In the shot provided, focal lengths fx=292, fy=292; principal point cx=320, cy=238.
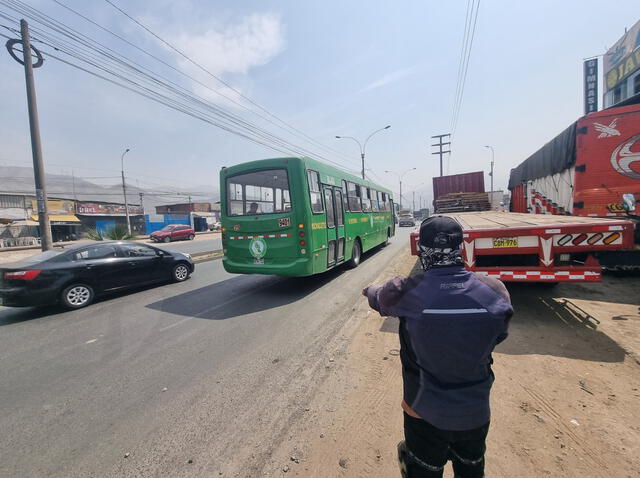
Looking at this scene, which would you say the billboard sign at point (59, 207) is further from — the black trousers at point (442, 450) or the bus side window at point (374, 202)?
the black trousers at point (442, 450)

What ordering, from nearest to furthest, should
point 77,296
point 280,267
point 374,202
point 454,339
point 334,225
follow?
point 454,339, point 77,296, point 280,267, point 334,225, point 374,202

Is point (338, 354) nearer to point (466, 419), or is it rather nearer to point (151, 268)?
point (466, 419)

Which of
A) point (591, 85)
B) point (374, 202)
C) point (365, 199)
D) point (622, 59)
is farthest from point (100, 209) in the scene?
point (622, 59)

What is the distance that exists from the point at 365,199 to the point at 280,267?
5.44 meters

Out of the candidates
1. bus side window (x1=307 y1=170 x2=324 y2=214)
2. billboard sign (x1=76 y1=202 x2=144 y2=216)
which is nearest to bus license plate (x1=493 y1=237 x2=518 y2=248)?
bus side window (x1=307 y1=170 x2=324 y2=214)

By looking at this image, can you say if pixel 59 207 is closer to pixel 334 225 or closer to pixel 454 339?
pixel 334 225

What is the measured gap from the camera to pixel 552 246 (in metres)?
4.06

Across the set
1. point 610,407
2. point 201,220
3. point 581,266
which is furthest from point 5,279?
point 201,220

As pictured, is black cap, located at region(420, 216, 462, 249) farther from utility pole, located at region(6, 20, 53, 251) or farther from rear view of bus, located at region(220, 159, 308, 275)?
utility pole, located at region(6, 20, 53, 251)

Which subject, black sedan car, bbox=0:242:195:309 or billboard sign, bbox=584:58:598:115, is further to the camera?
billboard sign, bbox=584:58:598:115

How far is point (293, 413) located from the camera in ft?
8.82

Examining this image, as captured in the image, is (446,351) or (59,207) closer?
(446,351)

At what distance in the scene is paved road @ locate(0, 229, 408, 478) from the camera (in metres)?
2.30

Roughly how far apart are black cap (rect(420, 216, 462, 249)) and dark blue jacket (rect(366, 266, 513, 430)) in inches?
5.1
